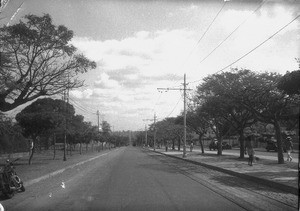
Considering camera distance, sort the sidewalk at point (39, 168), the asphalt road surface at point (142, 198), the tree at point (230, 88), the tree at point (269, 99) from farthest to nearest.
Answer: the tree at point (230, 88) < the tree at point (269, 99) < the sidewalk at point (39, 168) < the asphalt road surface at point (142, 198)

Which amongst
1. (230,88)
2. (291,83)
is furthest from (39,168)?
(291,83)

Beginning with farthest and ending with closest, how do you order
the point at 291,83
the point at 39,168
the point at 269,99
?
the point at 269,99, the point at 39,168, the point at 291,83

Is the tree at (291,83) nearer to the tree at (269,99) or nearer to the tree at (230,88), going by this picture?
the tree at (269,99)

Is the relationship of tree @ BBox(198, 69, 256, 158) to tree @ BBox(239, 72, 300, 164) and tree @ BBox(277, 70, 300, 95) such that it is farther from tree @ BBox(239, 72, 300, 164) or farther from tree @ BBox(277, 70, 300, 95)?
tree @ BBox(277, 70, 300, 95)

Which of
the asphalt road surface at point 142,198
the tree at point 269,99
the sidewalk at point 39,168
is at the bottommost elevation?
the asphalt road surface at point 142,198

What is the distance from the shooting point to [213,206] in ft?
30.5

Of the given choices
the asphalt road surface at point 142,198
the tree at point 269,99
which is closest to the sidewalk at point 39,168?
the asphalt road surface at point 142,198

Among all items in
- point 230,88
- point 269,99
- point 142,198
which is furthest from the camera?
point 230,88

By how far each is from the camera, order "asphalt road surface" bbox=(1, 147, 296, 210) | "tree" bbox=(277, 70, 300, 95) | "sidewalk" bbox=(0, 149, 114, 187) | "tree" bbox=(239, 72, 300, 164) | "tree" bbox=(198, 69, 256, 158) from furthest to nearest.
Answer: "tree" bbox=(198, 69, 256, 158) → "tree" bbox=(239, 72, 300, 164) → "tree" bbox=(277, 70, 300, 95) → "sidewalk" bbox=(0, 149, 114, 187) → "asphalt road surface" bbox=(1, 147, 296, 210)

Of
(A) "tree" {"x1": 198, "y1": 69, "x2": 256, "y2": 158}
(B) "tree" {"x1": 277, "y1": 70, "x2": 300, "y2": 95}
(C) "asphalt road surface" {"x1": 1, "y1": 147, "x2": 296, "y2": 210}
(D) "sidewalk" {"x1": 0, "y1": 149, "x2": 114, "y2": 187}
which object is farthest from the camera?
(A) "tree" {"x1": 198, "y1": 69, "x2": 256, "y2": 158}

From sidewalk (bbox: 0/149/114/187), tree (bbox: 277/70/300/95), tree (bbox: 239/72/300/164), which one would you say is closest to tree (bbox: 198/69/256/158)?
tree (bbox: 239/72/300/164)

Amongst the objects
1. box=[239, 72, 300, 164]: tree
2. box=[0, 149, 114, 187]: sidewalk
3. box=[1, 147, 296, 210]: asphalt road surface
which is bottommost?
box=[1, 147, 296, 210]: asphalt road surface

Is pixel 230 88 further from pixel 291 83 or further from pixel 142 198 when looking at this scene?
pixel 142 198

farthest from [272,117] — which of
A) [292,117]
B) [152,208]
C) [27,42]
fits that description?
[152,208]
